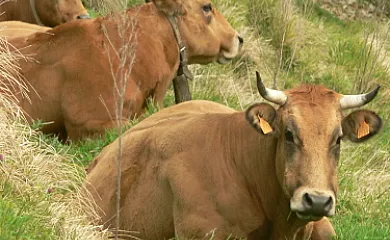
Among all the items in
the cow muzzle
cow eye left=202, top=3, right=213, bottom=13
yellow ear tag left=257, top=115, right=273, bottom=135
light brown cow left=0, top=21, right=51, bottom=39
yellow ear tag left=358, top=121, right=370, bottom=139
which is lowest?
light brown cow left=0, top=21, right=51, bottom=39

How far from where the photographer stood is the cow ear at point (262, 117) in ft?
27.6

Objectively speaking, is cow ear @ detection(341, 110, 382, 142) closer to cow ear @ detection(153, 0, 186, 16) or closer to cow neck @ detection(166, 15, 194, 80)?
cow neck @ detection(166, 15, 194, 80)

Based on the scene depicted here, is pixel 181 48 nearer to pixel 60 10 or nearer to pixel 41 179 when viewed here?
pixel 60 10

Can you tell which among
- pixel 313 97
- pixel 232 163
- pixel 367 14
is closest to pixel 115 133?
pixel 232 163

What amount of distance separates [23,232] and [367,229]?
316 cm

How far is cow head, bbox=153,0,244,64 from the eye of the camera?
41.2 feet

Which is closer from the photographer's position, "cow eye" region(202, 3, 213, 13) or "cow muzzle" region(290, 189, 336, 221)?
"cow muzzle" region(290, 189, 336, 221)

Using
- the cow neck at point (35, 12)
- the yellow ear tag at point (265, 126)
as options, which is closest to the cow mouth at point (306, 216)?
the yellow ear tag at point (265, 126)

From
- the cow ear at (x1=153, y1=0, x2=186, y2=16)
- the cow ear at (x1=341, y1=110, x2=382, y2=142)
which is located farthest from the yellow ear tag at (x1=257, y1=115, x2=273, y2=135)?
the cow ear at (x1=153, y1=0, x2=186, y2=16)

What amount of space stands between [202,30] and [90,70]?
1.66 m

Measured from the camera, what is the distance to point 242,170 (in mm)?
8883

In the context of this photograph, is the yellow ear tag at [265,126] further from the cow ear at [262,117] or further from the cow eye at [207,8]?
the cow eye at [207,8]

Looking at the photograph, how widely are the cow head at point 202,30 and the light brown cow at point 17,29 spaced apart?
1526 millimetres

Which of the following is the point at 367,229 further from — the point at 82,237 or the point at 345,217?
the point at 82,237
